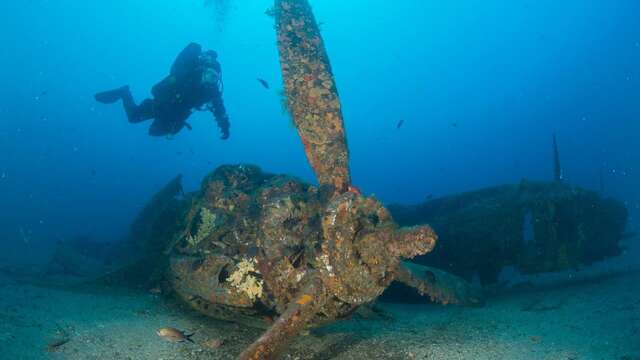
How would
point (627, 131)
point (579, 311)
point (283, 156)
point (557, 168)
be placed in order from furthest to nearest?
1. point (283, 156)
2. point (627, 131)
3. point (557, 168)
4. point (579, 311)

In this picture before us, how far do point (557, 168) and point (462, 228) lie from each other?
4.95 m

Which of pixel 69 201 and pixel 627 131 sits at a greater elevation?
pixel 627 131

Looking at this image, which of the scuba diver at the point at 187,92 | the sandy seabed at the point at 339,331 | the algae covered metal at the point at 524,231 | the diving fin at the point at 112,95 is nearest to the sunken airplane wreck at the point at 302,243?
the sandy seabed at the point at 339,331

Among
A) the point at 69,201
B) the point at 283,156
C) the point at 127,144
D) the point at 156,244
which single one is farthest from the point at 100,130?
the point at 156,244

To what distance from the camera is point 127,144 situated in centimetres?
11012

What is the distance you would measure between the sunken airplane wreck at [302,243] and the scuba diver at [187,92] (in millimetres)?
5499

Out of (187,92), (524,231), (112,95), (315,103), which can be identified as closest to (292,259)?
(315,103)

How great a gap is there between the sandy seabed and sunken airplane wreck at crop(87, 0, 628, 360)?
1.60 ft

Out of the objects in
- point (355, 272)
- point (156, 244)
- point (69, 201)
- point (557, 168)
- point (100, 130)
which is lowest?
point (69, 201)

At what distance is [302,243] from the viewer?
5.04 m

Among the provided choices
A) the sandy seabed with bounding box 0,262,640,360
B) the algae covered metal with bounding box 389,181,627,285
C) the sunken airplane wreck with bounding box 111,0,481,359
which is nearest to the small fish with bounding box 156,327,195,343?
the sandy seabed with bounding box 0,262,640,360

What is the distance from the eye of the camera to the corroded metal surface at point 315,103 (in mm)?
5180

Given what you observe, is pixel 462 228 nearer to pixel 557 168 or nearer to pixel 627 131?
pixel 557 168

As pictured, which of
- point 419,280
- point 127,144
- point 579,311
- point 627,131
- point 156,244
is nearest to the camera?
point 419,280
